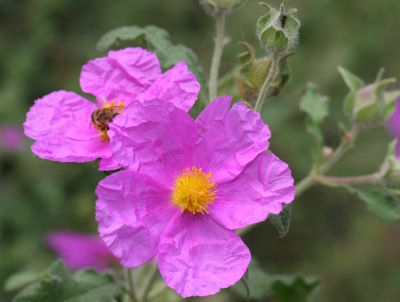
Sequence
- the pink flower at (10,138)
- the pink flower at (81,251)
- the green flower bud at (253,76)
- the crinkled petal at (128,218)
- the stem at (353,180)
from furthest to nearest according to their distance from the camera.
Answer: the pink flower at (10,138) < the pink flower at (81,251) < the stem at (353,180) < the green flower bud at (253,76) < the crinkled petal at (128,218)

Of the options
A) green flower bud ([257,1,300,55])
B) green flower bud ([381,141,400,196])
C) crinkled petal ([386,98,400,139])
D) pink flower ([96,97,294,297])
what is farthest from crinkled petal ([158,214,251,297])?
crinkled petal ([386,98,400,139])

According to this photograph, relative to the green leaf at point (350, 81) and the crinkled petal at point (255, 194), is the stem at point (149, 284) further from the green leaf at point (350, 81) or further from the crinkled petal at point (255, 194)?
the green leaf at point (350, 81)

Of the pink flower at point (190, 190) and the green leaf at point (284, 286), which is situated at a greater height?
the pink flower at point (190, 190)

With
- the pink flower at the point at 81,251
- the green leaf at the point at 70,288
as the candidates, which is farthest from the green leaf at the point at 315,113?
the pink flower at the point at 81,251

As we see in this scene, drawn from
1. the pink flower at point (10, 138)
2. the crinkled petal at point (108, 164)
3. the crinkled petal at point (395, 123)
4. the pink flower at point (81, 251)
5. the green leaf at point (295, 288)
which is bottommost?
the crinkled petal at point (395, 123)

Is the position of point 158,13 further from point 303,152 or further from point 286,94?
point 303,152

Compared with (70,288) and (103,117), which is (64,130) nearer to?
(103,117)

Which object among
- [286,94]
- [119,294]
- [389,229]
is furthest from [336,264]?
[119,294]
